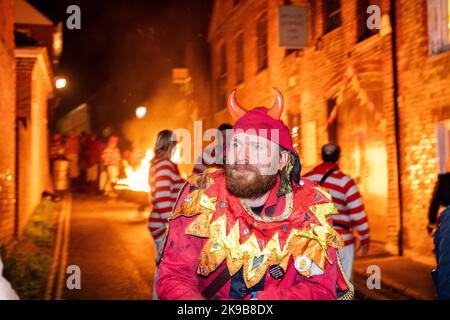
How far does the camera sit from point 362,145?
42.9 feet

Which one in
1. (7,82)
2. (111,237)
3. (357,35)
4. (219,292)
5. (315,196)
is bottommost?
(111,237)

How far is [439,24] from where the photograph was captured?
1033cm

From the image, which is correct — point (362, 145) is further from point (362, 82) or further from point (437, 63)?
point (437, 63)

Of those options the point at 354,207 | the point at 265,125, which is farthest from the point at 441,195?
the point at 265,125

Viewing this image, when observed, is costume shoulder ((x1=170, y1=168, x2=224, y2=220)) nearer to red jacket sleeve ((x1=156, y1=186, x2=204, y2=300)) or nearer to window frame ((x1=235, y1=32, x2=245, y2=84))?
red jacket sleeve ((x1=156, y1=186, x2=204, y2=300))

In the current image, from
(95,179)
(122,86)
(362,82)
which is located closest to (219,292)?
(362,82)

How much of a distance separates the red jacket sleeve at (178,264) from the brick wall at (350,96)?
9.07m

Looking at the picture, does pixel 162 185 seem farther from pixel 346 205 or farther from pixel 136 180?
pixel 136 180

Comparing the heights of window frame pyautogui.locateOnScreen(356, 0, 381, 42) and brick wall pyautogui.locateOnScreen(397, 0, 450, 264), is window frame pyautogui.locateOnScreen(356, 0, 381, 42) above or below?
above

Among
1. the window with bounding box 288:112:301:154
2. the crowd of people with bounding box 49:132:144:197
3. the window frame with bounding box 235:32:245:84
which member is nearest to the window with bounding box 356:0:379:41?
the window with bounding box 288:112:301:154

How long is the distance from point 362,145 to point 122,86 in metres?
31.4

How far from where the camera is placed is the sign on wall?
14.8 m

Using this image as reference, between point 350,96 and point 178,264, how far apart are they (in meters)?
11.1

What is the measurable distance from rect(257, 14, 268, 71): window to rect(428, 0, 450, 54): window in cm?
915
